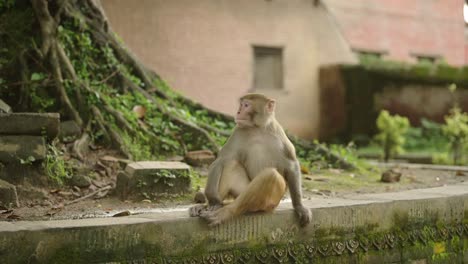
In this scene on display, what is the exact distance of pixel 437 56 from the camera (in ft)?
83.0

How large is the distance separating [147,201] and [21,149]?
4.26ft

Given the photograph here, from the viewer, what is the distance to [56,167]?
6621 mm

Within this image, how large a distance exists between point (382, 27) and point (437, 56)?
279cm

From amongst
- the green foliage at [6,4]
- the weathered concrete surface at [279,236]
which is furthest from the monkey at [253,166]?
the green foliage at [6,4]

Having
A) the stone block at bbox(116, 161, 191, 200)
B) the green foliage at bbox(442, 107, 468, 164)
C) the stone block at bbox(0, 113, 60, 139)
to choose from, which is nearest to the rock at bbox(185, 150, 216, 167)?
the stone block at bbox(116, 161, 191, 200)

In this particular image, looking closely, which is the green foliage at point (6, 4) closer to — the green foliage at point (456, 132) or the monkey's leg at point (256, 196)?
the monkey's leg at point (256, 196)

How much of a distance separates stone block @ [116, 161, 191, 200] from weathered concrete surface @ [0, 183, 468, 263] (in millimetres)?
1341

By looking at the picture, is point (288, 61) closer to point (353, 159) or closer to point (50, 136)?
point (353, 159)

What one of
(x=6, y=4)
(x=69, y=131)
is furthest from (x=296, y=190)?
(x=6, y=4)

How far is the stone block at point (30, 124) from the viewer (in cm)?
620

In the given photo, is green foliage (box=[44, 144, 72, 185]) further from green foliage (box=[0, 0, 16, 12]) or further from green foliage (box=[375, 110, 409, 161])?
green foliage (box=[375, 110, 409, 161])

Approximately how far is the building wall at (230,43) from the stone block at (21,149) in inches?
370

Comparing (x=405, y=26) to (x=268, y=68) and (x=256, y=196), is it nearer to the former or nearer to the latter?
(x=268, y=68)

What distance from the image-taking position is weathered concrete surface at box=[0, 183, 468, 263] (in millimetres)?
4145
